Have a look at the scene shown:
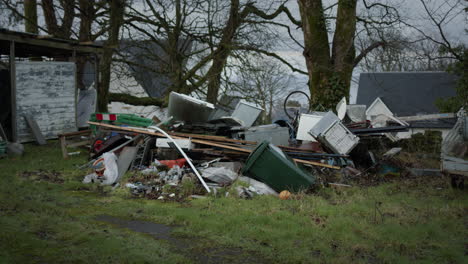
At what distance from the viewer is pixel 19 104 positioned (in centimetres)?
1353

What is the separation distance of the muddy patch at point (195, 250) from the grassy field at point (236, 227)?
0.01 meters

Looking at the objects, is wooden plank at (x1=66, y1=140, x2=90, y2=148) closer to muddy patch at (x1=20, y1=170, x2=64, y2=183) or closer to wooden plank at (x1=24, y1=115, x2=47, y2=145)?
wooden plank at (x1=24, y1=115, x2=47, y2=145)

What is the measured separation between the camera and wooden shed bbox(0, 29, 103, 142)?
13.1 m

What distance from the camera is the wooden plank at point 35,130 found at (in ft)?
44.3

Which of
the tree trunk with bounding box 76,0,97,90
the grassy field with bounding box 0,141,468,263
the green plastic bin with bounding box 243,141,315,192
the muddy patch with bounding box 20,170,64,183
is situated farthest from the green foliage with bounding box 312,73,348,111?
the tree trunk with bounding box 76,0,97,90

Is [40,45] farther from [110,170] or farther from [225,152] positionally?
[225,152]

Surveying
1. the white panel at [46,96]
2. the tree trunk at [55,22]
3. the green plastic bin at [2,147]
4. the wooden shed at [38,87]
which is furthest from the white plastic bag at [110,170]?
the tree trunk at [55,22]

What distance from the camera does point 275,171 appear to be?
8.04 metres

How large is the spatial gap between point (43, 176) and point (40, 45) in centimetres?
573

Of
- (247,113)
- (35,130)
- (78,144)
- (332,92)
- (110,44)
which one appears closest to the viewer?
(78,144)

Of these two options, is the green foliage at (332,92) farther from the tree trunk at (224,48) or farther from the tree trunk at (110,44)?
the tree trunk at (110,44)

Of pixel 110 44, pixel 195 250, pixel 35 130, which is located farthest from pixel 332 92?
pixel 195 250

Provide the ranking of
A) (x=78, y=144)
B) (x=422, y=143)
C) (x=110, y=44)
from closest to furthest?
(x=78, y=144) < (x=422, y=143) < (x=110, y=44)

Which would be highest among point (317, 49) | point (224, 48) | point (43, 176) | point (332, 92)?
point (317, 49)
